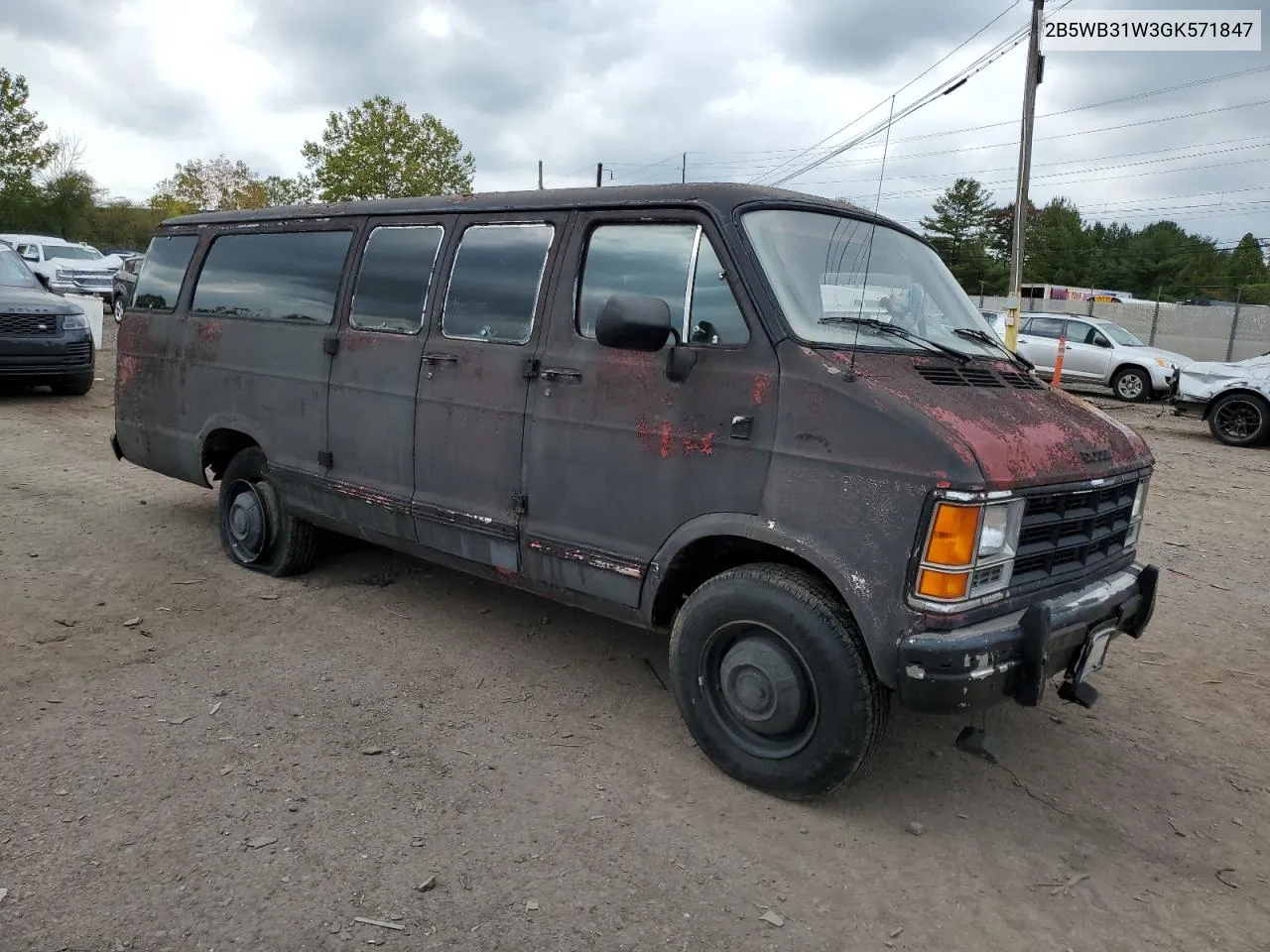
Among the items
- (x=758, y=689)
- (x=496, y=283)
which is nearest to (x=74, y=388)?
(x=496, y=283)

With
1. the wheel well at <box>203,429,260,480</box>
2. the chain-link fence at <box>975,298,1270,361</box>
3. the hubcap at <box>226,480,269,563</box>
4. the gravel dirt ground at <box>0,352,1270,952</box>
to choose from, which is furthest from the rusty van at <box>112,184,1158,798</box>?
the chain-link fence at <box>975,298,1270,361</box>

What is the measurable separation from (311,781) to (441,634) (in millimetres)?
1479

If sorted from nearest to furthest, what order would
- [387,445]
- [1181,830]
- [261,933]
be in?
[261,933] < [1181,830] < [387,445]

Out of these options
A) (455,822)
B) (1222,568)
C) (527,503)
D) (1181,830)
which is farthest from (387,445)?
(1222,568)

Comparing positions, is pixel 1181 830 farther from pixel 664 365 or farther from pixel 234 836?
pixel 234 836

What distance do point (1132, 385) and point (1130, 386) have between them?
40 mm

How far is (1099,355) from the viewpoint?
1764cm

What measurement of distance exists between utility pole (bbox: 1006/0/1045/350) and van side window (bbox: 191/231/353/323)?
14.2 m

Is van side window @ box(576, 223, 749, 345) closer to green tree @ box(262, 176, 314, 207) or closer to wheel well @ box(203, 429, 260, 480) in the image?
wheel well @ box(203, 429, 260, 480)

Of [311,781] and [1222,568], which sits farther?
[1222,568]

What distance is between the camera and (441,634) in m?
4.80

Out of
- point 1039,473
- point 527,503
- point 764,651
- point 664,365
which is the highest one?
point 664,365

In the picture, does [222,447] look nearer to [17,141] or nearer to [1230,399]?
[1230,399]

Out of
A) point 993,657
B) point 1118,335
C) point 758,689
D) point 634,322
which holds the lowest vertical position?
point 758,689
